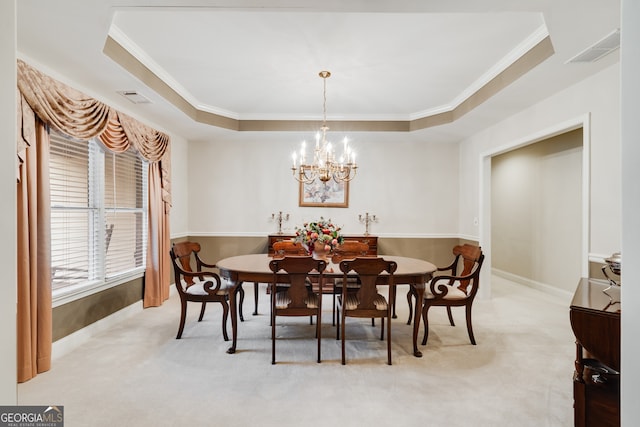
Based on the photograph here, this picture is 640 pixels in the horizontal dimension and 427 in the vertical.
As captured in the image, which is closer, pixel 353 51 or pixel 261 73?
pixel 353 51

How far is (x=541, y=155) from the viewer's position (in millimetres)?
5199

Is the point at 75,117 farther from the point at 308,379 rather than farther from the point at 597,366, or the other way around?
the point at 597,366

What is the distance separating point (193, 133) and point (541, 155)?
5599 millimetres

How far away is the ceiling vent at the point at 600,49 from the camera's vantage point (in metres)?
2.17

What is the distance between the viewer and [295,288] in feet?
8.90

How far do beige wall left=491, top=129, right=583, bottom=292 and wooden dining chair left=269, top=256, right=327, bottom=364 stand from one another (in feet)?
13.3

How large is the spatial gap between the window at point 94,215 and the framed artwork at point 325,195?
8.02 ft

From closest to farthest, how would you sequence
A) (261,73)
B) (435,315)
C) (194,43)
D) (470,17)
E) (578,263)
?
(470,17), (194,43), (261,73), (435,315), (578,263)

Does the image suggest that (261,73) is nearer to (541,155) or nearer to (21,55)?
(21,55)

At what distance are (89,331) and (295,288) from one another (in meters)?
2.21

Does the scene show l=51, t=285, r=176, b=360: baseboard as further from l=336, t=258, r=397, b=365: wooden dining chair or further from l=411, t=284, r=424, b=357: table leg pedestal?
l=411, t=284, r=424, b=357: table leg pedestal

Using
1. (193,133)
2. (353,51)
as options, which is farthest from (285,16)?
(193,133)

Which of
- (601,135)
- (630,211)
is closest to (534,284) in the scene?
(601,135)

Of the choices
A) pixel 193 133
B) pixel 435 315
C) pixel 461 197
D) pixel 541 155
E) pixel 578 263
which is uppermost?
pixel 193 133
